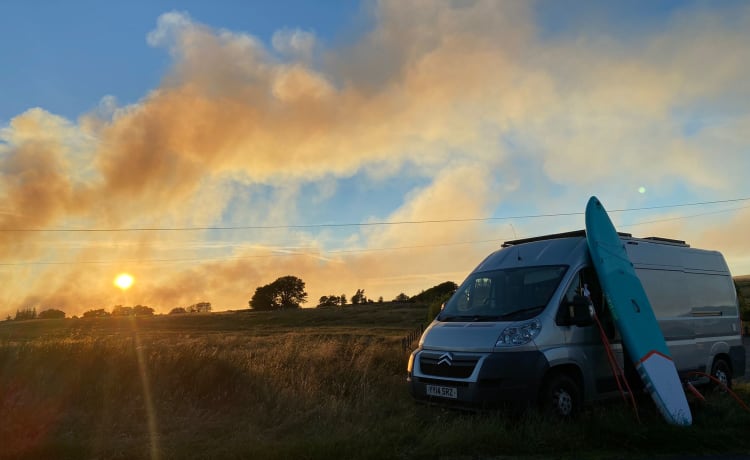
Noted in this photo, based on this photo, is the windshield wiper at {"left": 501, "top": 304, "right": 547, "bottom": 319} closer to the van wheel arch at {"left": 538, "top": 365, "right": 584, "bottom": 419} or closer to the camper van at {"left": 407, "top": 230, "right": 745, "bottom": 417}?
the camper van at {"left": 407, "top": 230, "right": 745, "bottom": 417}

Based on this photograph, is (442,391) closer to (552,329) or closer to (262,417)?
(552,329)

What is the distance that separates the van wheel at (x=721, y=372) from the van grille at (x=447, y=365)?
5876mm

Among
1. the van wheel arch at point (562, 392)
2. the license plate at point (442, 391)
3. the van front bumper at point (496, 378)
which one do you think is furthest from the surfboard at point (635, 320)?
the license plate at point (442, 391)

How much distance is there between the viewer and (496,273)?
8383 mm

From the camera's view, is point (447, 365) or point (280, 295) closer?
point (447, 365)

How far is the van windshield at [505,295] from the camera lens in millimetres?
7270

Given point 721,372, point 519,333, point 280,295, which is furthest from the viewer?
point 280,295

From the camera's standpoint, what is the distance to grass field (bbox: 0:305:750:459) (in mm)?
5980

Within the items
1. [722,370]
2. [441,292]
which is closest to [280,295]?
[441,292]

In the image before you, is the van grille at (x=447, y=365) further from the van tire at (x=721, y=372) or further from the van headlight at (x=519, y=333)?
the van tire at (x=721, y=372)

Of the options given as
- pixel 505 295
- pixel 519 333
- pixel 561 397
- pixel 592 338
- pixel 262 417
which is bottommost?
pixel 262 417

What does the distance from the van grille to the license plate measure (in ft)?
0.56

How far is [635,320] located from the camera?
7.64m

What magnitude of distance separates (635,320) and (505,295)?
1947 mm
